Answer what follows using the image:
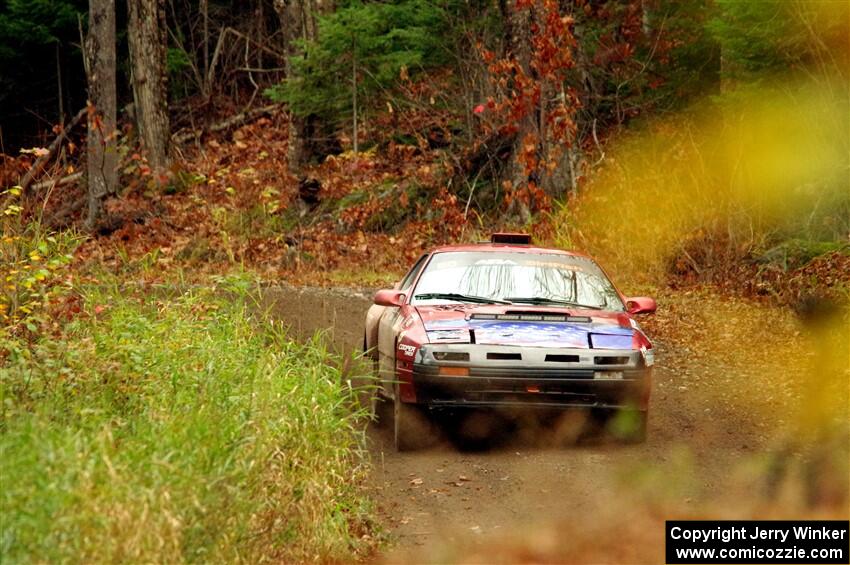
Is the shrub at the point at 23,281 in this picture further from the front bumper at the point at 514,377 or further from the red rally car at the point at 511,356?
the front bumper at the point at 514,377

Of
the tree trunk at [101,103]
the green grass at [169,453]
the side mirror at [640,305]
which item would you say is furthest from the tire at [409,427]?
the tree trunk at [101,103]

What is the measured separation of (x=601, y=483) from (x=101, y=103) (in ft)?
70.8

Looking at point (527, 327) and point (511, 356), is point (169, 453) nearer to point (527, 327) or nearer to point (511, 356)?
point (511, 356)

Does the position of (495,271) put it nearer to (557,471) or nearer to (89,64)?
(557,471)

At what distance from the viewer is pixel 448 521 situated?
24.8 feet

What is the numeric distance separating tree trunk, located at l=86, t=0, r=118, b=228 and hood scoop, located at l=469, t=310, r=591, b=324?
19.3m

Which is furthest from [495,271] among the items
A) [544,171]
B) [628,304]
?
[544,171]

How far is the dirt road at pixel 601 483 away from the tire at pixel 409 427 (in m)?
0.13

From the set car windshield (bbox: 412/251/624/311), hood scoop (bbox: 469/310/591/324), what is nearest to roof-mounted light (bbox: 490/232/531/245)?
car windshield (bbox: 412/251/624/311)

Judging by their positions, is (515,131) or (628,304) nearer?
(628,304)

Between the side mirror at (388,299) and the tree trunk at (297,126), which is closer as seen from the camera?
the side mirror at (388,299)

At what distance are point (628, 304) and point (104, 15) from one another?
19.9 meters

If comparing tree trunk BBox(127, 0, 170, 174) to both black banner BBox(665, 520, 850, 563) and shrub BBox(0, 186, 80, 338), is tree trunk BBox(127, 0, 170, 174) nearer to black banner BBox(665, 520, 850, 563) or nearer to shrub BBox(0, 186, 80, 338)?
shrub BBox(0, 186, 80, 338)

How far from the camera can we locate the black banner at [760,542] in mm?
6367
